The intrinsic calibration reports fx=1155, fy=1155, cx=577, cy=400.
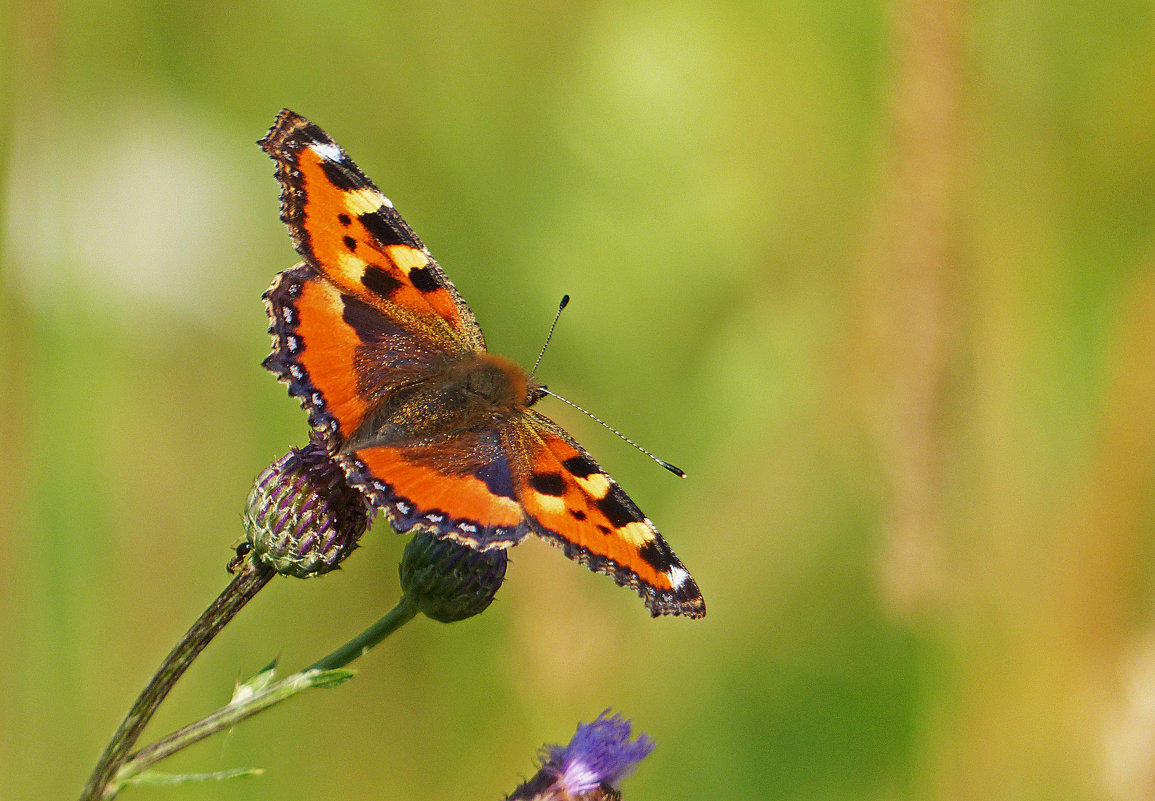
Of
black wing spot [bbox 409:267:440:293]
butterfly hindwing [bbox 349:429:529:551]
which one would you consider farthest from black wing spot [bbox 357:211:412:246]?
butterfly hindwing [bbox 349:429:529:551]

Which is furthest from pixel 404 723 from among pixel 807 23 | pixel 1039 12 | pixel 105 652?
pixel 1039 12

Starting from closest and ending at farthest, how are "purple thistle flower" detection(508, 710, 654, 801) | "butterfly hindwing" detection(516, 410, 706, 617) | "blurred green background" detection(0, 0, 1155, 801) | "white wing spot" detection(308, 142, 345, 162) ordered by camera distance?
"butterfly hindwing" detection(516, 410, 706, 617) → "purple thistle flower" detection(508, 710, 654, 801) → "white wing spot" detection(308, 142, 345, 162) → "blurred green background" detection(0, 0, 1155, 801)

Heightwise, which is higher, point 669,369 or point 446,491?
point 669,369

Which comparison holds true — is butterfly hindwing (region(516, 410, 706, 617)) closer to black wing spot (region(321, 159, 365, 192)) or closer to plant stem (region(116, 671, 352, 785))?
plant stem (region(116, 671, 352, 785))

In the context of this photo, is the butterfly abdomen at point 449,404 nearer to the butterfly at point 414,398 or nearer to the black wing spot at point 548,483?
the butterfly at point 414,398

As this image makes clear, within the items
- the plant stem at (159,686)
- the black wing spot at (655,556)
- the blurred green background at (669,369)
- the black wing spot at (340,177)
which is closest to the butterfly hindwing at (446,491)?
the black wing spot at (655,556)

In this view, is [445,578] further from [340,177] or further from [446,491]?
[340,177]

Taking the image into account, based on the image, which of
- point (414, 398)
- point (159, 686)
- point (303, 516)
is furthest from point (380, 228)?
point (159, 686)
